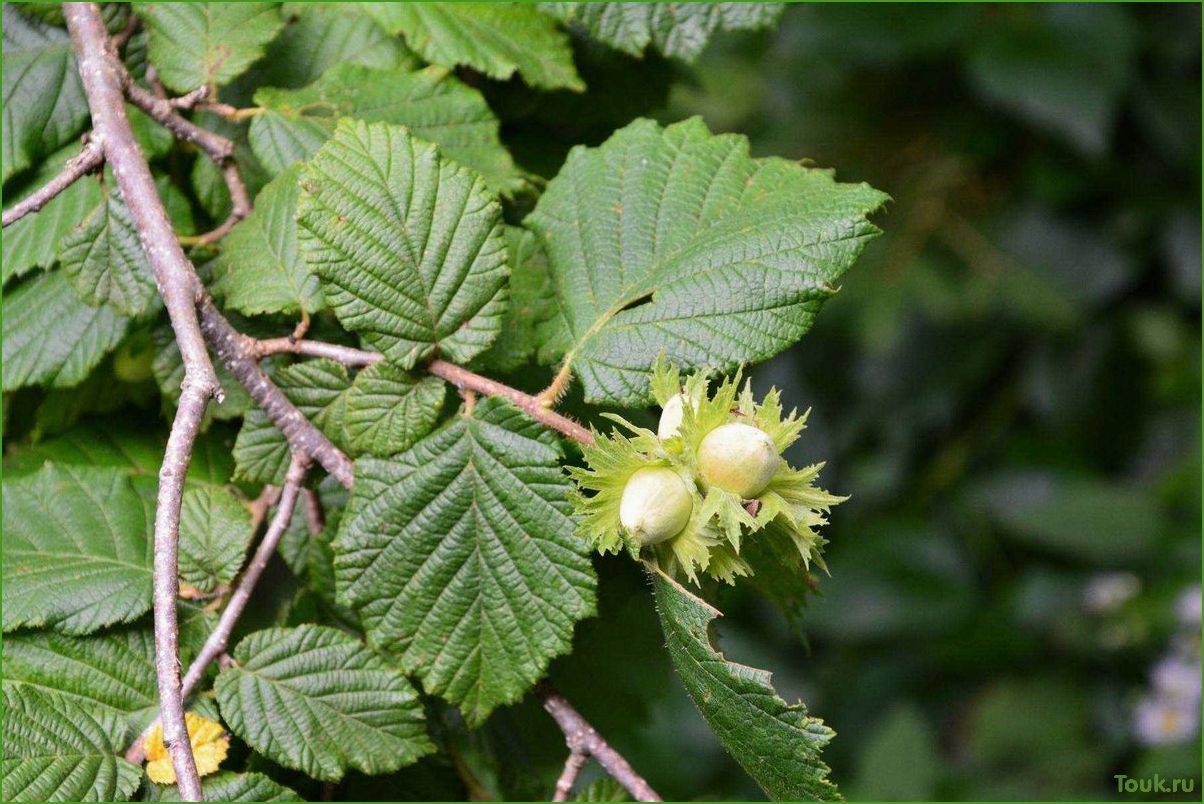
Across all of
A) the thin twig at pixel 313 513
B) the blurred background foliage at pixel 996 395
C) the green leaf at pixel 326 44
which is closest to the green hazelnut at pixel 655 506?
the thin twig at pixel 313 513

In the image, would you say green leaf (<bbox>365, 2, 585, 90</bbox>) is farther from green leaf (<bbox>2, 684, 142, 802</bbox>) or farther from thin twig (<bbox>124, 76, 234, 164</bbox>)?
green leaf (<bbox>2, 684, 142, 802</bbox>)

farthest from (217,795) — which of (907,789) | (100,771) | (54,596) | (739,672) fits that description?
(907,789)

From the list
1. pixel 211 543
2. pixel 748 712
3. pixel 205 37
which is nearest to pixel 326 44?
pixel 205 37

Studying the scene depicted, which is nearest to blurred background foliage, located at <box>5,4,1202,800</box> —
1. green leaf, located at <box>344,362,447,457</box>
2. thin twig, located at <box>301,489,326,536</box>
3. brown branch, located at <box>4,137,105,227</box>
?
thin twig, located at <box>301,489,326,536</box>

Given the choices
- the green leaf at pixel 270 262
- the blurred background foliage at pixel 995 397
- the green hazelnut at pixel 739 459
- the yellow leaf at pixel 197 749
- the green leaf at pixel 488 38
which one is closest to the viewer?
the green hazelnut at pixel 739 459

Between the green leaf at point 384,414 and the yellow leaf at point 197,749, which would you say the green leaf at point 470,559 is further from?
the yellow leaf at point 197,749

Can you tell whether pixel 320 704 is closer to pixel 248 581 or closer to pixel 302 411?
pixel 248 581
